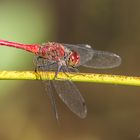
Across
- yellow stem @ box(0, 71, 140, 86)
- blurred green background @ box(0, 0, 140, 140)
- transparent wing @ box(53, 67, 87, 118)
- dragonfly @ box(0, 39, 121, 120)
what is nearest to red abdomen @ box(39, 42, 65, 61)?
dragonfly @ box(0, 39, 121, 120)

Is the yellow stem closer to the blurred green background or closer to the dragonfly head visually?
the dragonfly head

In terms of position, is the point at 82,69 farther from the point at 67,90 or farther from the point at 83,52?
the point at 67,90

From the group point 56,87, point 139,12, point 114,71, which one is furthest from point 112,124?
point 56,87

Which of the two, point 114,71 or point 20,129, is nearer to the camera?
point 20,129

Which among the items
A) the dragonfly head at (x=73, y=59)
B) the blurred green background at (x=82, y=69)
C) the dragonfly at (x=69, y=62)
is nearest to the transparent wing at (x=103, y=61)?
the dragonfly at (x=69, y=62)

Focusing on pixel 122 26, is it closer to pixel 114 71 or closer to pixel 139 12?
pixel 139 12

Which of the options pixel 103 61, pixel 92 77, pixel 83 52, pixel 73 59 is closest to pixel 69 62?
pixel 73 59
